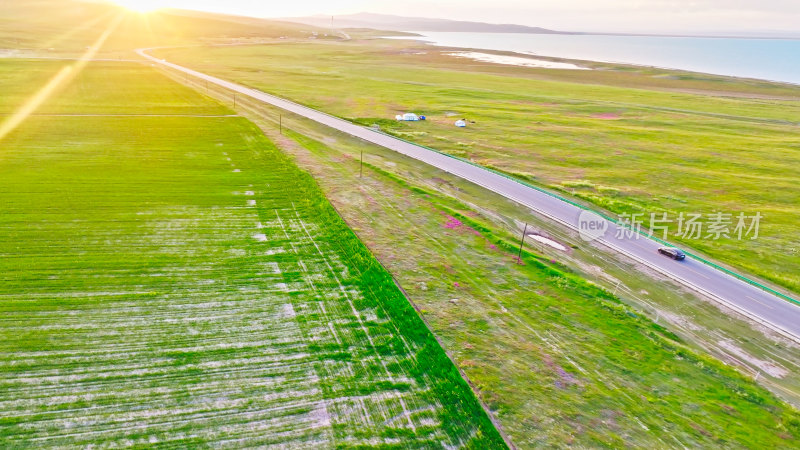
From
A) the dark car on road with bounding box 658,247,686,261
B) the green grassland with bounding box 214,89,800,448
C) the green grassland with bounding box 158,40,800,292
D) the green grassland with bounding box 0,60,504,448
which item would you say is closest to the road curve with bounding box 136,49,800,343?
the dark car on road with bounding box 658,247,686,261

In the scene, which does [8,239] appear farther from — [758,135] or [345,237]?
[758,135]

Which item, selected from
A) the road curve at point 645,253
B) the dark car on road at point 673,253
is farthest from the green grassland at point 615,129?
the dark car on road at point 673,253

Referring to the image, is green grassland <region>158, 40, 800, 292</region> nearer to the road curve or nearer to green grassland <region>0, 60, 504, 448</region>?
the road curve

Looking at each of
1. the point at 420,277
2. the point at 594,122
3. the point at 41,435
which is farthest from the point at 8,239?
the point at 594,122

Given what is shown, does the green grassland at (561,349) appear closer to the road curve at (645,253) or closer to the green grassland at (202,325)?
the green grassland at (202,325)

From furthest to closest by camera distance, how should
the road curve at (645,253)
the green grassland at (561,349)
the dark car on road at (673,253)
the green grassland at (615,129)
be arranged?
the green grassland at (615,129) < the dark car on road at (673,253) < the road curve at (645,253) < the green grassland at (561,349)

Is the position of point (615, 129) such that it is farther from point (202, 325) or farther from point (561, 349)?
point (202, 325)
